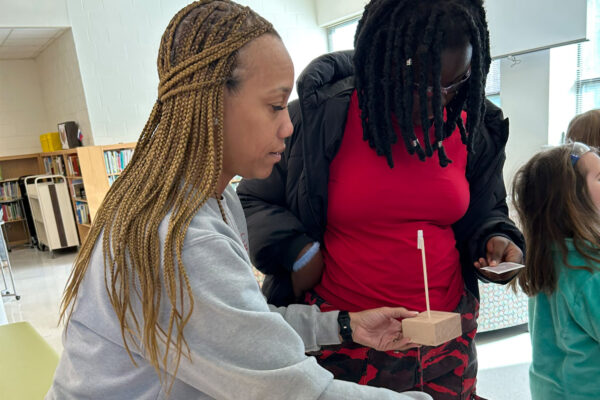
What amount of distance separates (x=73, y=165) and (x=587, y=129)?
21.1ft

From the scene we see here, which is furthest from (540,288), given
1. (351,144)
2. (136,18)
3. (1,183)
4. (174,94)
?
(1,183)

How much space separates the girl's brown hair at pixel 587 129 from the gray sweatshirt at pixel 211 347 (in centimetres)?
210

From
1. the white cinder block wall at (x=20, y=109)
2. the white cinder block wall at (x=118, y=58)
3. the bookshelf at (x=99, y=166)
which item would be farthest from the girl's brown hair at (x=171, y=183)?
the white cinder block wall at (x=20, y=109)

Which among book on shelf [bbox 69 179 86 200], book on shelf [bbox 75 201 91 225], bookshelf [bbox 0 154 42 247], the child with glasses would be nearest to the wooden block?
the child with glasses

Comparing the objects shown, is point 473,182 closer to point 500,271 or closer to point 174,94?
point 500,271

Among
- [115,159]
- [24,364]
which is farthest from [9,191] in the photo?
[24,364]

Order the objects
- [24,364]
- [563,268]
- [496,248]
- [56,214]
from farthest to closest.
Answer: [56,214] → [563,268] → [24,364] → [496,248]

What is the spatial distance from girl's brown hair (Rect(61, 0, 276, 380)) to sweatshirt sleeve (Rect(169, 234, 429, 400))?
21 mm

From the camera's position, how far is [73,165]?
22.4 feet

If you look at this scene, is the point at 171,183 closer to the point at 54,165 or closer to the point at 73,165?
the point at 73,165

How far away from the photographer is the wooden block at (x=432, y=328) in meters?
0.91

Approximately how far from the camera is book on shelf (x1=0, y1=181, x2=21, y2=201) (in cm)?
809

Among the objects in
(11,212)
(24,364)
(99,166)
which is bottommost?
(11,212)

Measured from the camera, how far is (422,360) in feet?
3.65
